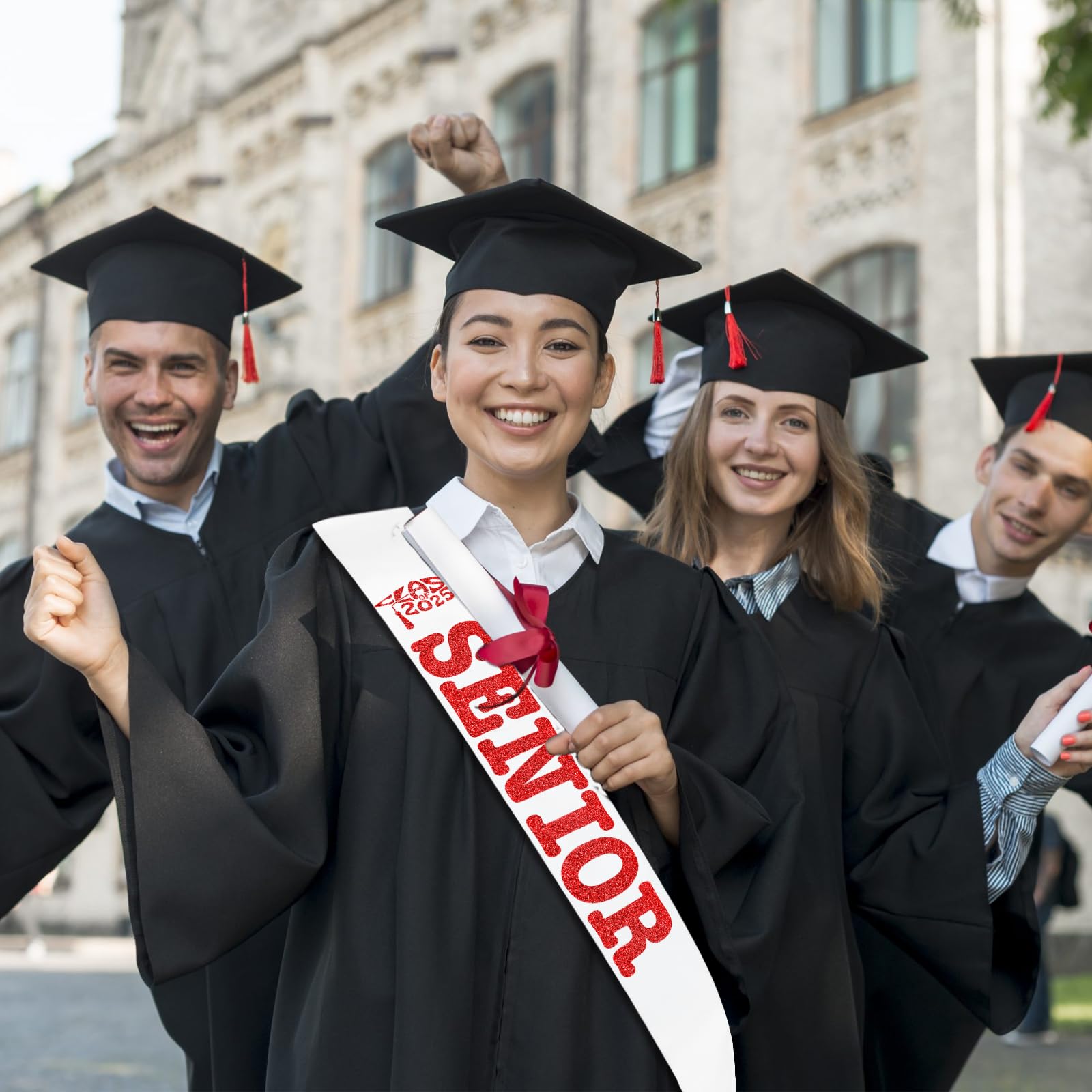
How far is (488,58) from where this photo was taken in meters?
19.8

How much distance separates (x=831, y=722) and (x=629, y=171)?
583 inches

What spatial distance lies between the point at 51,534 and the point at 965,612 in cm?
2430

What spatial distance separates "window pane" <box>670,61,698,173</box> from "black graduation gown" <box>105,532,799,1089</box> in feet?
48.2

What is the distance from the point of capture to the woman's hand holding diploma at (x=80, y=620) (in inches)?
106

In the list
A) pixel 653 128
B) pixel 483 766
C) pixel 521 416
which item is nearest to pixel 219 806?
pixel 483 766

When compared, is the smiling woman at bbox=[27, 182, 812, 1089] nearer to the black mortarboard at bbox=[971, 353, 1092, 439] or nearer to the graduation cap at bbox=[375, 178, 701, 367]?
the graduation cap at bbox=[375, 178, 701, 367]

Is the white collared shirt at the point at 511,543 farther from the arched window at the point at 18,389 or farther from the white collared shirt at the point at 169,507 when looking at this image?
the arched window at the point at 18,389

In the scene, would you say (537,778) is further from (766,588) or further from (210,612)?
(210,612)

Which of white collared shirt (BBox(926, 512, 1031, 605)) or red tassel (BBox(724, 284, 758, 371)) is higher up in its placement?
red tassel (BBox(724, 284, 758, 371))

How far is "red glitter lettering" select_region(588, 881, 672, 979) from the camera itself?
9.59ft

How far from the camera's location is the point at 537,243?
322 cm

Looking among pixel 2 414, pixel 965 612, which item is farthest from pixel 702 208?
pixel 2 414

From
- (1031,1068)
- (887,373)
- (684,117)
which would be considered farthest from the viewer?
(684,117)

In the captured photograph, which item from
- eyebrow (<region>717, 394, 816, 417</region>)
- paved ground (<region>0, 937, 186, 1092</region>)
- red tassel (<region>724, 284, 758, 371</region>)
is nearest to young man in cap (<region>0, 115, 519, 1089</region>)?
red tassel (<region>724, 284, 758, 371</region>)
